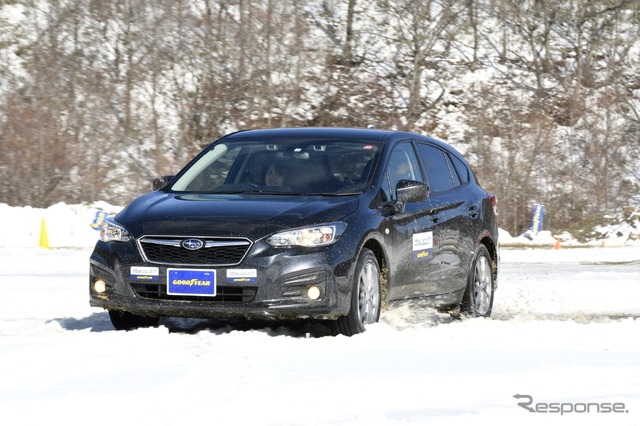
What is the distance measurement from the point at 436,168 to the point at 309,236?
268 centimetres

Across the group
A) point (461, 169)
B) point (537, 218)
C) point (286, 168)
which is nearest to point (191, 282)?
point (286, 168)

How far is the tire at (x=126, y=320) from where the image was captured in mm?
8555

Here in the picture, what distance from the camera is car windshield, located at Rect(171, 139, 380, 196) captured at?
880cm

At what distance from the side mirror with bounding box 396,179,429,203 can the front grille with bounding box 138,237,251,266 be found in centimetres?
148

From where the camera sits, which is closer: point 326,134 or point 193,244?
point 193,244

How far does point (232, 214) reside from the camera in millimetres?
7984

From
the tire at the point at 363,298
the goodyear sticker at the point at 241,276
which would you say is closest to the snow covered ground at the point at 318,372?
the tire at the point at 363,298

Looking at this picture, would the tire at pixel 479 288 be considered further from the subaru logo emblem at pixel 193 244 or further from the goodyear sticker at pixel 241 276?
the subaru logo emblem at pixel 193 244

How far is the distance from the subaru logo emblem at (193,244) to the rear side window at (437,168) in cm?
270

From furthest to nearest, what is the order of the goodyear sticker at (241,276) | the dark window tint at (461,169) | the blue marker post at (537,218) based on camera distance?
the blue marker post at (537,218) < the dark window tint at (461,169) < the goodyear sticker at (241,276)

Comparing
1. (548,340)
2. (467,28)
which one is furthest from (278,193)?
(467,28)

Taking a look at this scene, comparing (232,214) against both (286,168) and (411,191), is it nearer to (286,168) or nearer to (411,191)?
(286,168)

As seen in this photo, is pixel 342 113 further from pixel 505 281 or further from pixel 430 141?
pixel 430 141

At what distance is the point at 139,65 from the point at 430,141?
94.0 feet
